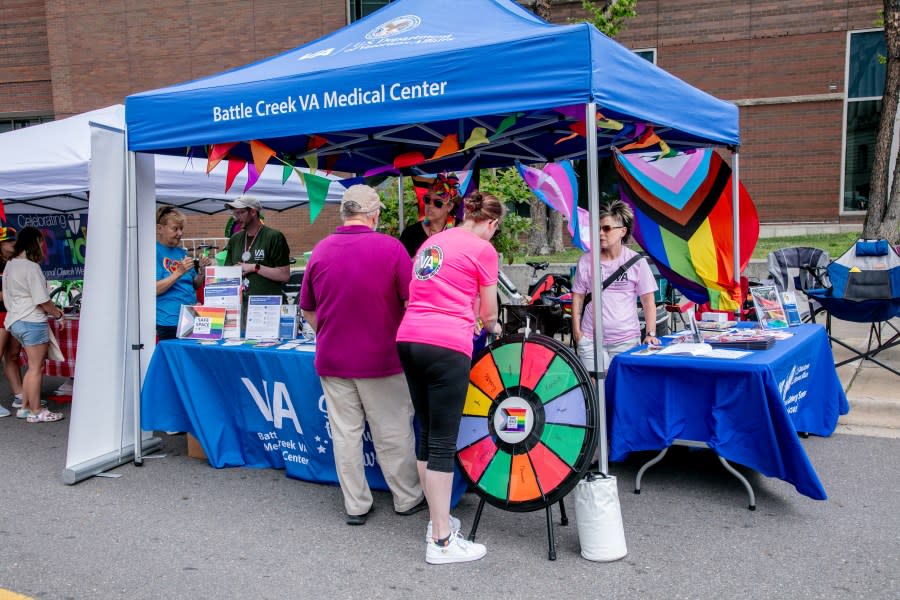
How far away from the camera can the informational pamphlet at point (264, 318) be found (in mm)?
5266

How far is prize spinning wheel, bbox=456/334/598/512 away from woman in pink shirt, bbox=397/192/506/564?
289 millimetres

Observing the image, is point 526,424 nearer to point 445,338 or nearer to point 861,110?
point 445,338

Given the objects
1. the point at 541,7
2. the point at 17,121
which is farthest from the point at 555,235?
the point at 17,121

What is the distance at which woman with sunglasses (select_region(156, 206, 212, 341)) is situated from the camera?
18.6 ft

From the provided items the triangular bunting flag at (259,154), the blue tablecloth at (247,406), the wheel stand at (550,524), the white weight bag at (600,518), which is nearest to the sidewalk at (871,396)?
the wheel stand at (550,524)

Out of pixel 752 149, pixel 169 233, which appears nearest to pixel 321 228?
pixel 752 149

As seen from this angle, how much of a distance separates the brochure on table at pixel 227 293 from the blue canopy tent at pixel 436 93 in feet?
1.83

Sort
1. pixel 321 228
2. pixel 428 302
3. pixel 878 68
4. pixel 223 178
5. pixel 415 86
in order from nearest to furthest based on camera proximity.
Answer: pixel 428 302 < pixel 415 86 < pixel 223 178 < pixel 878 68 < pixel 321 228

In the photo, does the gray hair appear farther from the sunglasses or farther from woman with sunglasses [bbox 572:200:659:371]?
woman with sunglasses [bbox 572:200:659:371]

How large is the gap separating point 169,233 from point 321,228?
1770cm

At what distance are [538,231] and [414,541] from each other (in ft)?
45.6

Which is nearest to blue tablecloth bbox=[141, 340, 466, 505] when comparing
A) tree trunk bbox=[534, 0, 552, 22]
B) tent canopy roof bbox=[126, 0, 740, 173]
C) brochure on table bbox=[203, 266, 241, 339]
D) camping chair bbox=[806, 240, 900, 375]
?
brochure on table bbox=[203, 266, 241, 339]

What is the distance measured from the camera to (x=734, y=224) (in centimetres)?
618

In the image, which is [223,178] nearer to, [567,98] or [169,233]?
[169,233]
